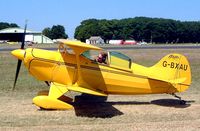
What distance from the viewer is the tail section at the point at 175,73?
12.4m

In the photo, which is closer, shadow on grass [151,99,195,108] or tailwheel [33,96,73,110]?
tailwheel [33,96,73,110]

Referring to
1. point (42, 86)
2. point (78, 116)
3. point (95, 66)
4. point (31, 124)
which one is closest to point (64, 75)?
point (95, 66)

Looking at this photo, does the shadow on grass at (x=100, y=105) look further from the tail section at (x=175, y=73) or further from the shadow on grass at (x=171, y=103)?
the tail section at (x=175, y=73)

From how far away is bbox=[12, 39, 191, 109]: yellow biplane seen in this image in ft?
40.5

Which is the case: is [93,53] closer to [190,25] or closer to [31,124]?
[31,124]

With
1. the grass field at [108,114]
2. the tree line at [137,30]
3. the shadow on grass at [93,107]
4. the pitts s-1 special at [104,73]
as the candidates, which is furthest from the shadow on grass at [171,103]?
the tree line at [137,30]

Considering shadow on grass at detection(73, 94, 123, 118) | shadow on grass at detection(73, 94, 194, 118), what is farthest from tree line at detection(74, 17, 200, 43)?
shadow on grass at detection(73, 94, 194, 118)

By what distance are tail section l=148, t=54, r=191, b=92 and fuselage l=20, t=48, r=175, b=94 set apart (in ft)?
0.61

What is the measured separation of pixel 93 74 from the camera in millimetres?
12312

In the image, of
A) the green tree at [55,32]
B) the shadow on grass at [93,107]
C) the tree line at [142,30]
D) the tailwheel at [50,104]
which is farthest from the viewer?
the tree line at [142,30]

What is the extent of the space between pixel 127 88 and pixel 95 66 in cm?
115

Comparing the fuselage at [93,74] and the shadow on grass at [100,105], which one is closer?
the shadow on grass at [100,105]

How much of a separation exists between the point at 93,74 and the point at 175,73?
8.06 ft

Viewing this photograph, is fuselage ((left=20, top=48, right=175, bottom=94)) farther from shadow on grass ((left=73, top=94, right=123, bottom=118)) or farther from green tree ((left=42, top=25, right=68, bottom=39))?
green tree ((left=42, top=25, right=68, bottom=39))
